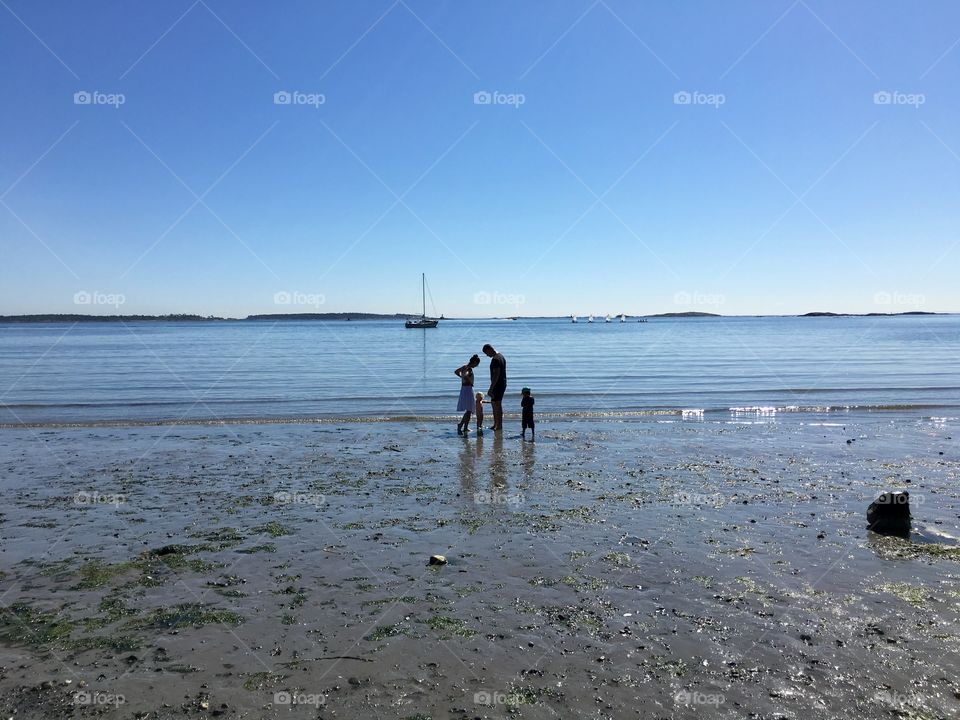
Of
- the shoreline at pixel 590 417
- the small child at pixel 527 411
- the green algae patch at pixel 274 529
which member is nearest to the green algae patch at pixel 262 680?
the green algae patch at pixel 274 529

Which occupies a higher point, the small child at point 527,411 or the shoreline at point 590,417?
the small child at point 527,411

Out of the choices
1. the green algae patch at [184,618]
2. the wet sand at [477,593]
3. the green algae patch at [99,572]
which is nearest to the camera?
the wet sand at [477,593]

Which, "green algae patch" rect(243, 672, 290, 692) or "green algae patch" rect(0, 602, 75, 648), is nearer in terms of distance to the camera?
"green algae patch" rect(243, 672, 290, 692)

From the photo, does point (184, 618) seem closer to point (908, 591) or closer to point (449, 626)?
point (449, 626)
